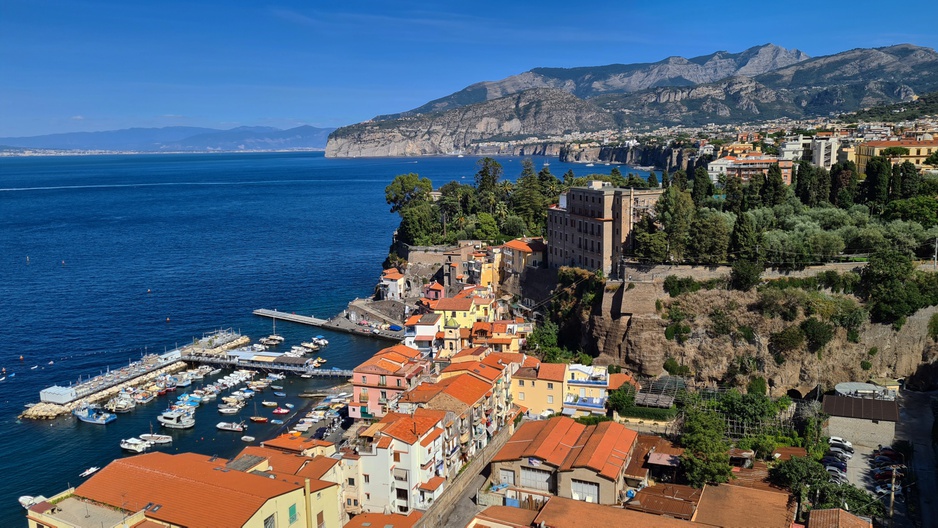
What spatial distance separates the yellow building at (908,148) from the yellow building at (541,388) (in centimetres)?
3515

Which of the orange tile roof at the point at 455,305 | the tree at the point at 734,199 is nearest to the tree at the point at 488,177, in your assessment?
the tree at the point at 734,199

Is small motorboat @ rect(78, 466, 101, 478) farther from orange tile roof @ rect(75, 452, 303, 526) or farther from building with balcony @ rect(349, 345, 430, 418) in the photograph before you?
building with balcony @ rect(349, 345, 430, 418)

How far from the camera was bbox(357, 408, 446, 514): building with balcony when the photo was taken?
76.7ft

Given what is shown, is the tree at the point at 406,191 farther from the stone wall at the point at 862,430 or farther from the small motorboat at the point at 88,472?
the stone wall at the point at 862,430

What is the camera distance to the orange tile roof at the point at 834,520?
18.9 metres

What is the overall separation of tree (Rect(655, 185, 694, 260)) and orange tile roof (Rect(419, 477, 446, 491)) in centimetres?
1773

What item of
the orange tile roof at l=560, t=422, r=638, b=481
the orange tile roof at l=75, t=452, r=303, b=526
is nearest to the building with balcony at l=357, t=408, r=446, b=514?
the orange tile roof at l=75, t=452, r=303, b=526

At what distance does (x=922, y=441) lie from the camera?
2612cm

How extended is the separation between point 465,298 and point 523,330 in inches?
173

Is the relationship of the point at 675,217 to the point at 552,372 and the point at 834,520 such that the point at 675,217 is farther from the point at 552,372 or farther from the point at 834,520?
the point at 834,520

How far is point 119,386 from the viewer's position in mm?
38844

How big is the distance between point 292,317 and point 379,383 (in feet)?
76.2

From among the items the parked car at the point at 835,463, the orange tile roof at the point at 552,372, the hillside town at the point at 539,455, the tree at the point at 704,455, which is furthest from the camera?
the orange tile roof at the point at 552,372

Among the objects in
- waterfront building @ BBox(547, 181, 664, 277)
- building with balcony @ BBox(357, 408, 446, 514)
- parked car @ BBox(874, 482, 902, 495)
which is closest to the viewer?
parked car @ BBox(874, 482, 902, 495)
